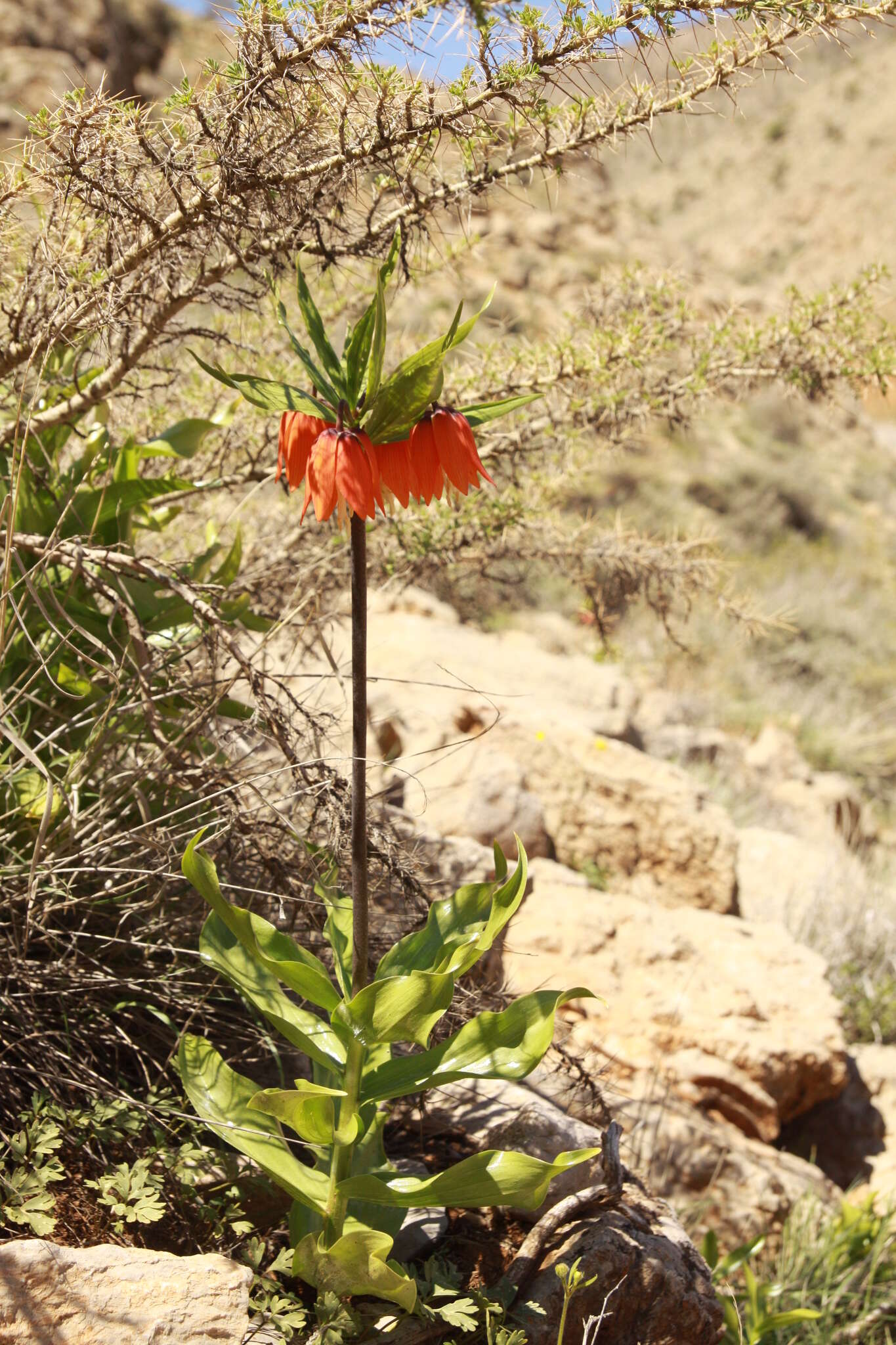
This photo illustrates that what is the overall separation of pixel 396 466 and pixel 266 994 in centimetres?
99

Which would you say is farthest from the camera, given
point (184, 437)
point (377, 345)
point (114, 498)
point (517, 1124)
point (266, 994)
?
point (184, 437)

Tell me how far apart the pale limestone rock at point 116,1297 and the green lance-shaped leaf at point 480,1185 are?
0.26 meters

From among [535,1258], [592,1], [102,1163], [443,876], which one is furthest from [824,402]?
[102,1163]

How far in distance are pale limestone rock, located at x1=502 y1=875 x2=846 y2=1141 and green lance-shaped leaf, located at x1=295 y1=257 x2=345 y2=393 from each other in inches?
83.8

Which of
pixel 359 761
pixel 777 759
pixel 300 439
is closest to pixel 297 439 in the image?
pixel 300 439

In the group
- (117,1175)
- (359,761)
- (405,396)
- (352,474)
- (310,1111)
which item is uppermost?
(405,396)

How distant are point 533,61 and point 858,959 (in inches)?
170

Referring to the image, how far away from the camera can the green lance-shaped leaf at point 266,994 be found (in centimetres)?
174

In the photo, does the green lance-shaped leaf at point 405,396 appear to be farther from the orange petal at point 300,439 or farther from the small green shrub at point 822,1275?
the small green shrub at point 822,1275

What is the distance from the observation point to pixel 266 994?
1807mm

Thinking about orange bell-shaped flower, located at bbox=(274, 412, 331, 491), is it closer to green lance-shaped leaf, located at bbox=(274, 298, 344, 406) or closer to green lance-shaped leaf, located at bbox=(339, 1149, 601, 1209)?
green lance-shaped leaf, located at bbox=(274, 298, 344, 406)

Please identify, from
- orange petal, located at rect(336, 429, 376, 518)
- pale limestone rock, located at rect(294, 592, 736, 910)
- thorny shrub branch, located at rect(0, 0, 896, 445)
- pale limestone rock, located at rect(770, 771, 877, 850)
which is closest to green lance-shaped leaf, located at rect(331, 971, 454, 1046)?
orange petal, located at rect(336, 429, 376, 518)

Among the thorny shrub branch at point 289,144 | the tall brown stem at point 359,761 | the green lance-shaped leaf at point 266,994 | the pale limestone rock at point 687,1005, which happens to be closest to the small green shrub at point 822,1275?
the pale limestone rock at point 687,1005

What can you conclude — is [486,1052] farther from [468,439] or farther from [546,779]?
[546,779]
